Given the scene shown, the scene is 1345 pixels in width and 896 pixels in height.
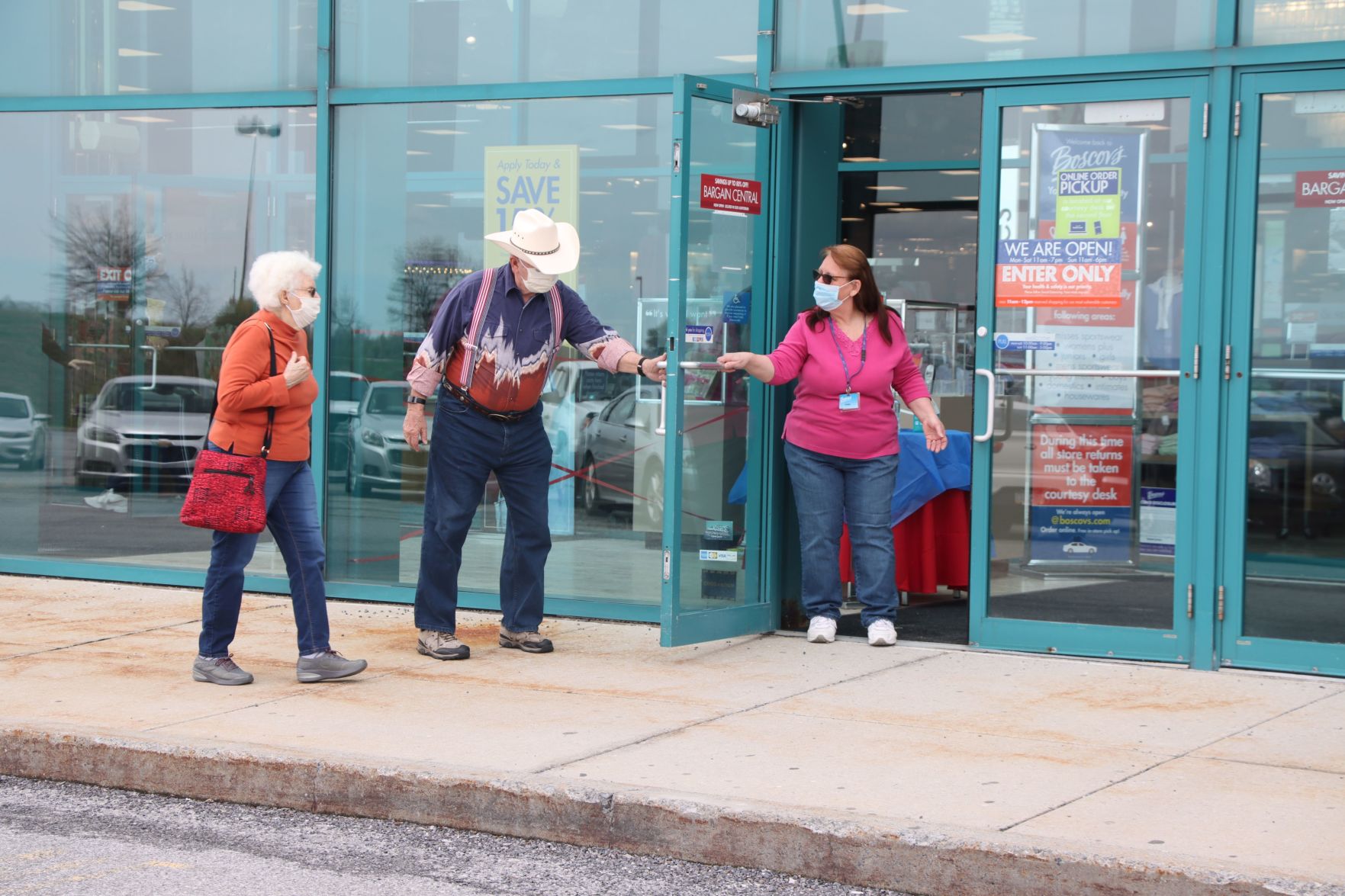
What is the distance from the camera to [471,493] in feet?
24.0

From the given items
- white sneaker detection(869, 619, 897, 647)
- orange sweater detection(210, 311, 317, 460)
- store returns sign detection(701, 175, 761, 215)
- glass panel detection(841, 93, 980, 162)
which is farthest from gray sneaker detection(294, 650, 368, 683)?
glass panel detection(841, 93, 980, 162)

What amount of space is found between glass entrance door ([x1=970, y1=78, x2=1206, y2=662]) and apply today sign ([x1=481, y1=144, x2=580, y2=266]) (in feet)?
7.02

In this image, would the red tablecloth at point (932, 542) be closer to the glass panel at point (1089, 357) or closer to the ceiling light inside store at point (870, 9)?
the glass panel at point (1089, 357)

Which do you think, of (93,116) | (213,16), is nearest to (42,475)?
(93,116)

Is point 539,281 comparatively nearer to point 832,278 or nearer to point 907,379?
point 832,278

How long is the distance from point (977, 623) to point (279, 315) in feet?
11.2

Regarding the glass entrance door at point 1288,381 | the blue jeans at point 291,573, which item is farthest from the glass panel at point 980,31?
the blue jeans at point 291,573

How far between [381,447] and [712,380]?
83.4 inches

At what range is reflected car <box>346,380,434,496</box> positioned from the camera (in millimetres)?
8750

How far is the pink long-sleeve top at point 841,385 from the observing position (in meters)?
7.57

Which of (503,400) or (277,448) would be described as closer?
(277,448)

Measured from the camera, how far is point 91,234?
9.45m

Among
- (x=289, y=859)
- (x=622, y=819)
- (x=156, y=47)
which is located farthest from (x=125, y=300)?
(x=622, y=819)

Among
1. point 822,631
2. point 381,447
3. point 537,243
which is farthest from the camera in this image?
point 381,447
